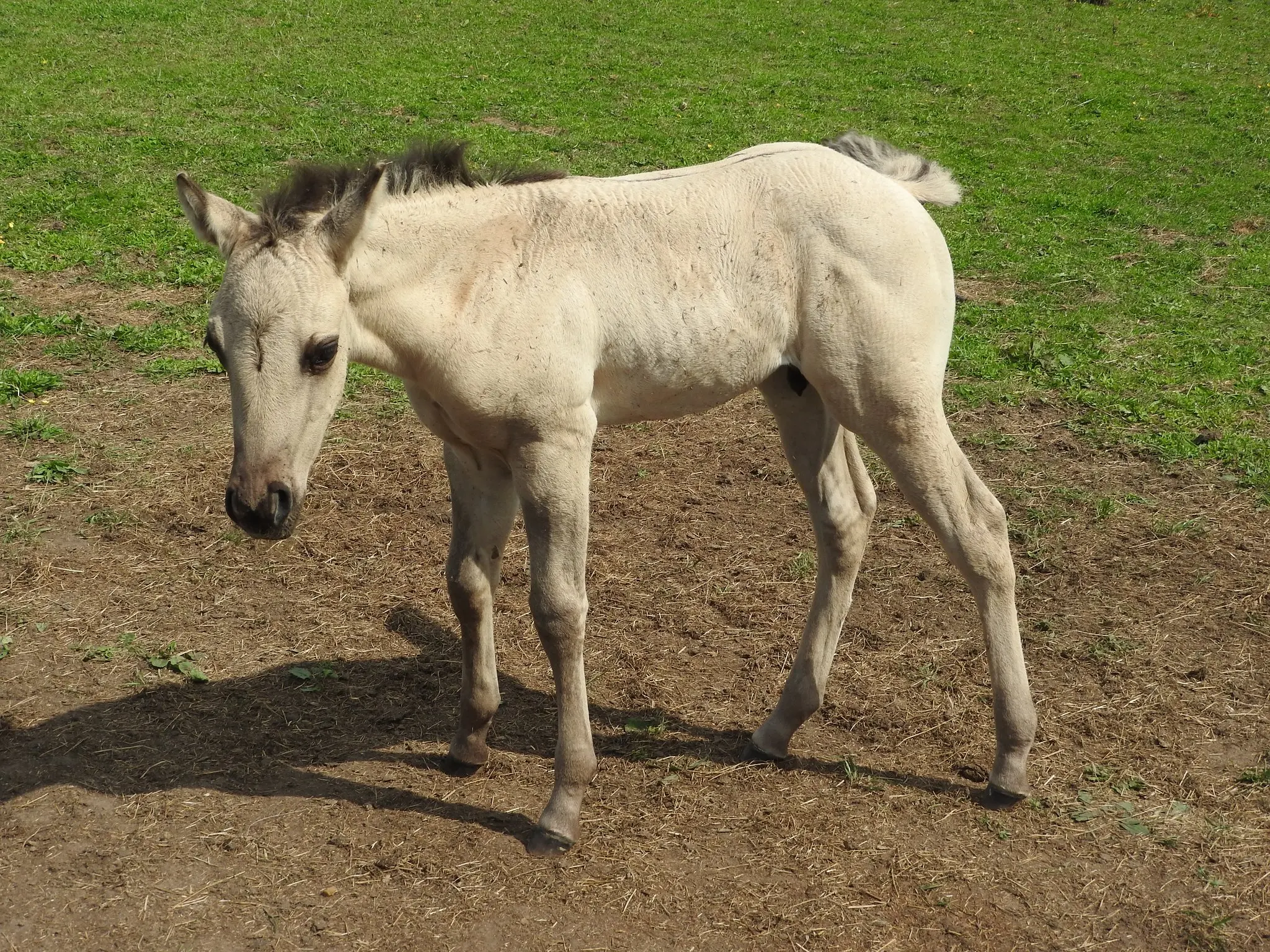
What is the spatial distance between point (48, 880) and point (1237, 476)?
19.5ft

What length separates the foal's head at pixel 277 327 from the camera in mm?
3348

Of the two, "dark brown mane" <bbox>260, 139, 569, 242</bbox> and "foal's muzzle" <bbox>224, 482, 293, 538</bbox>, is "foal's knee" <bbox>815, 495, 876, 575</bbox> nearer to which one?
"dark brown mane" <bbox>260, 139, 569, 242</bbox>

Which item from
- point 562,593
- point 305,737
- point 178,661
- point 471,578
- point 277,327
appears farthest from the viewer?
point 178,661

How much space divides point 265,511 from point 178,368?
4.64m

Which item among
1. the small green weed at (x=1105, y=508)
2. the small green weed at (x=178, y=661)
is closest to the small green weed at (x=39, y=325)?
the small green weed at (x=178, y=661)

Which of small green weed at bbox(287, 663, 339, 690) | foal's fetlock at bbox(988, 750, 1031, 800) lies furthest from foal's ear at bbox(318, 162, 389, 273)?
foal's fetlock at bbox(988, 750, 1031, 800)

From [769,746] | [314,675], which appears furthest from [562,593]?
[314,675]

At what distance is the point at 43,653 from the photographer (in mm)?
5031

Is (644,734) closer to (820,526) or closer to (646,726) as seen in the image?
(646,726)

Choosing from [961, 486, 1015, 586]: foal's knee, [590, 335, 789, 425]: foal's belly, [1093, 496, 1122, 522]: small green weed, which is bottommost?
[1093, 496, 1122, 522]: small green weed

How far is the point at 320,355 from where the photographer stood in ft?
11.3

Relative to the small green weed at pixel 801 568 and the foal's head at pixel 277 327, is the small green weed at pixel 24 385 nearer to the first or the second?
the foal's head at pixel 277 327

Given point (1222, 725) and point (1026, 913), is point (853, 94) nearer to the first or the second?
point (1222, 725)

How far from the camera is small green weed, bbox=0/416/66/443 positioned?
6707mm
